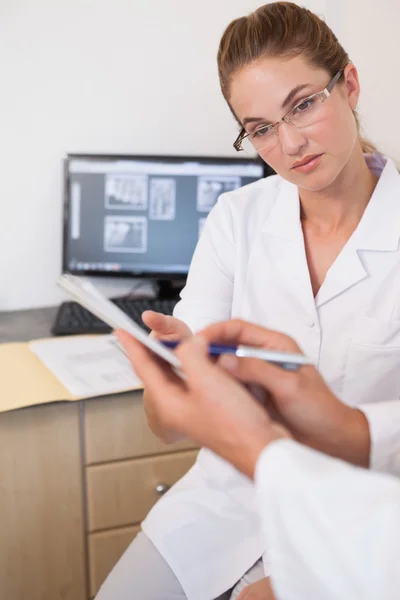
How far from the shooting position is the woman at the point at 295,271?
109cm

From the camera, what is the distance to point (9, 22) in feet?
5.77

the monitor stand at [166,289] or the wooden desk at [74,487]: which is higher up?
the monitor stand at [166,289]

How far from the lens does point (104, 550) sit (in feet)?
5.02

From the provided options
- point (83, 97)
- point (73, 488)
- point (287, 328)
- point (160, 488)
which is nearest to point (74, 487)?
point (73, 488)

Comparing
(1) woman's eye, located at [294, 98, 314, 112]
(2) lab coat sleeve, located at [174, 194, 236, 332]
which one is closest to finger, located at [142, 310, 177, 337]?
(2) lab coat sleeve, located at [174, 194, 236, 332]

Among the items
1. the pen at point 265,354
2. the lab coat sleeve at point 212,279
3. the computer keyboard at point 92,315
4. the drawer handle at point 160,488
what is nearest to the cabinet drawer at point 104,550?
the drawer handle at point 160,488

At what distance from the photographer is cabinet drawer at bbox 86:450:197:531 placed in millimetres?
1489

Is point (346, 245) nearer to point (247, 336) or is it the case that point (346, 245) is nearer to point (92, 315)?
point (247, 336)

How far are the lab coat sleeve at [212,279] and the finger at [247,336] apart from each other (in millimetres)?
461

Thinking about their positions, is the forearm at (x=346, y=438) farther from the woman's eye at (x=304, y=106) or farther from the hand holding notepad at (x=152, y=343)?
the woman's eye at (x=304, y=106)

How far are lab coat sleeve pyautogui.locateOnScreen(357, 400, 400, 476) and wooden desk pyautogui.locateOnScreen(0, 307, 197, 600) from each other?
717 mm

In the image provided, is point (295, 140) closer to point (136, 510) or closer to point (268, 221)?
point (268, 221)

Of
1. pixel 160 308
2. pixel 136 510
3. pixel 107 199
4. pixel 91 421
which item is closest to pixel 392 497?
pixel 91 421

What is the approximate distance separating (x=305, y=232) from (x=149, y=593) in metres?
0.71
